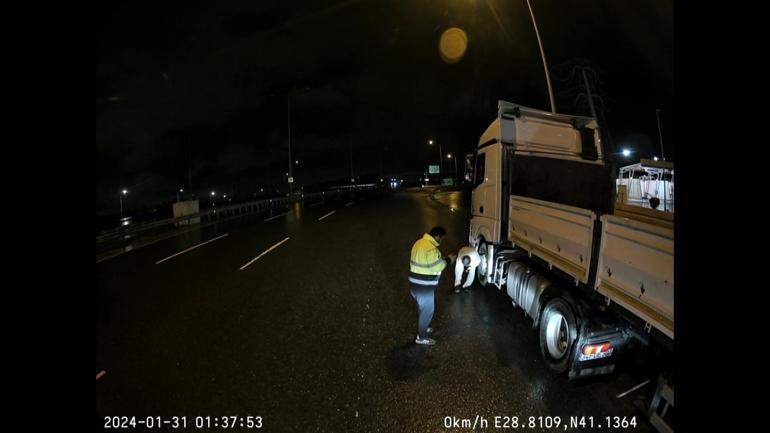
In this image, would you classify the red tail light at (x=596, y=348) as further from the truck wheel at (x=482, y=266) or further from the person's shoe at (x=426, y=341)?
the truck wheel at (x=482, y=266)

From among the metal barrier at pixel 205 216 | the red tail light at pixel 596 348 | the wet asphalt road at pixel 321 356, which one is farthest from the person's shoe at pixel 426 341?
the metal barrier at pixel 205 216

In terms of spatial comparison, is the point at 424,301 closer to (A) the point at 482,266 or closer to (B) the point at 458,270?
(B) the point at 458,270

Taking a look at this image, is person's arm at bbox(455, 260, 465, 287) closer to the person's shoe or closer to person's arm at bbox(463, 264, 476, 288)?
person's arm at bbox(463, 264, 476, 288)

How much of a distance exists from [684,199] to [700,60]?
1.91 feet

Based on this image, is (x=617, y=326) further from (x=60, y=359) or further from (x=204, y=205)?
(x=204, y=205)

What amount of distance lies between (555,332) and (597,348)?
683 millimetres

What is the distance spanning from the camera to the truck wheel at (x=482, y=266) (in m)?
6.46

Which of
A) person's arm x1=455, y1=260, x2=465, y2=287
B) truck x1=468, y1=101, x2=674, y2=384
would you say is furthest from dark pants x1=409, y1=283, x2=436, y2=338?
person's arm x1=455, y1=260, x2=465, y2=287

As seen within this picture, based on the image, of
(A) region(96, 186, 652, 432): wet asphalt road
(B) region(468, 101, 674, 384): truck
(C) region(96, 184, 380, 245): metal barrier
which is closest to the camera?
(B) region(468, 101, 674, 384): truck

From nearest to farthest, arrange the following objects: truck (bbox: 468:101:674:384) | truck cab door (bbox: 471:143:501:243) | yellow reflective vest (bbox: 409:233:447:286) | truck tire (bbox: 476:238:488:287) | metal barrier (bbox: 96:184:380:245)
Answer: truck (bbox: 468:101:674:384) → yellow reflective vest (bbox: 409:233:447:286) → truck cab door (bbox: 471:143:501:243) → truck tire (bbox: 476:238:488:287) → metal barrier (bbox: 96:184:380:245)

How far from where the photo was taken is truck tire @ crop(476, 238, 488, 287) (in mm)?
6455

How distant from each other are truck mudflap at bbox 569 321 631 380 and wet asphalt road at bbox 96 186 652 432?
179 mm

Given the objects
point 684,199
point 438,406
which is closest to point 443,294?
point 438,406

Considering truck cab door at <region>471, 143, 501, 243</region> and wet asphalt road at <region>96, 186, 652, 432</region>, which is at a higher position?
truck cab door at <region>471, 143, 501, 243</region>
